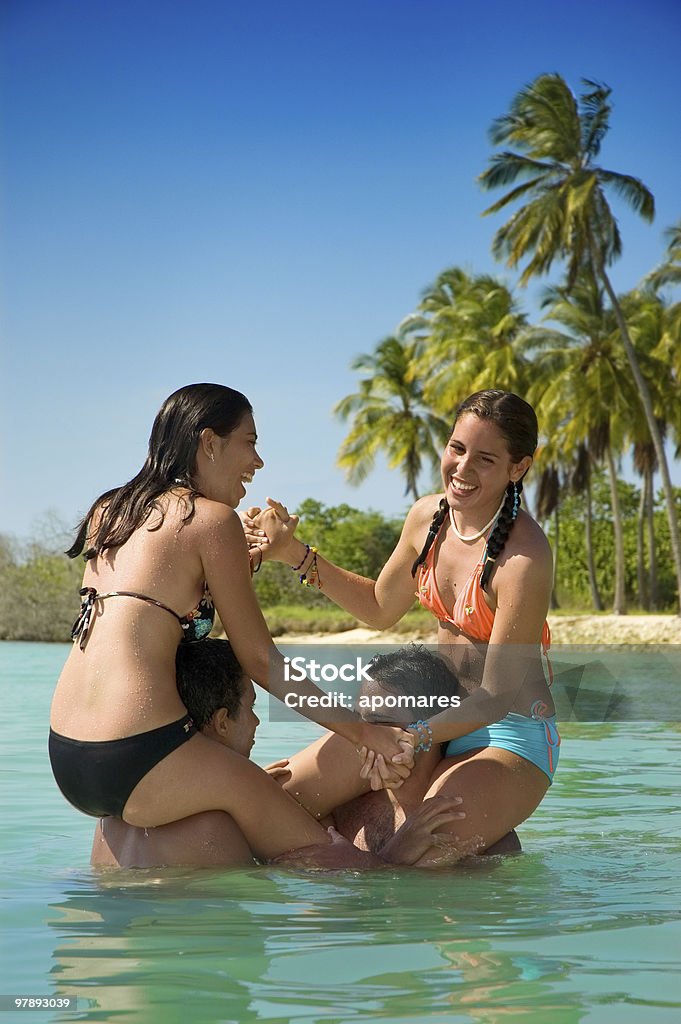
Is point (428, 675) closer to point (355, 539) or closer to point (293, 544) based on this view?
point (293, 544)

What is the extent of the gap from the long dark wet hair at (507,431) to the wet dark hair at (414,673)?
320mm

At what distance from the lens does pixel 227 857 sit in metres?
3.65

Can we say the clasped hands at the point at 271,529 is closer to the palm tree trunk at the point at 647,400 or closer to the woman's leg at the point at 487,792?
the woman's leg at the point at 487,792

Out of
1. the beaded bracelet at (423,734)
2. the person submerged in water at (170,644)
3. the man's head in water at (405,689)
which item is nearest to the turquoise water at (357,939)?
the person submerged in water at (170,644)

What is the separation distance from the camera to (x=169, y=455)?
147 inches

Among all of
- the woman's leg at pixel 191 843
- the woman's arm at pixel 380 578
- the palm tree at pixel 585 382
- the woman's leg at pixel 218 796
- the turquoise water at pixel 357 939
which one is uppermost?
the palm tree at pixel 585 382

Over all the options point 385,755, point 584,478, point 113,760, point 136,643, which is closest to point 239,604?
point 136,643

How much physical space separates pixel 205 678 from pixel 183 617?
21 cm

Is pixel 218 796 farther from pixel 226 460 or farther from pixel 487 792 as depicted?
pixel 226 460

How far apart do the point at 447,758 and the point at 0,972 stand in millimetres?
1766

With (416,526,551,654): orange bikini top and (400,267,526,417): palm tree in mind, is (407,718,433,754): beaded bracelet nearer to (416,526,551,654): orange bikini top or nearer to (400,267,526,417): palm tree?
(416,526,551,654): orange bikini top

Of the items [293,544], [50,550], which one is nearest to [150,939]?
[293,544]

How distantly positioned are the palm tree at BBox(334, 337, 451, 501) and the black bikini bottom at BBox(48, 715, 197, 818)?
115ft

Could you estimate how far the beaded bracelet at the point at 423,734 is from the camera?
3852 mm
